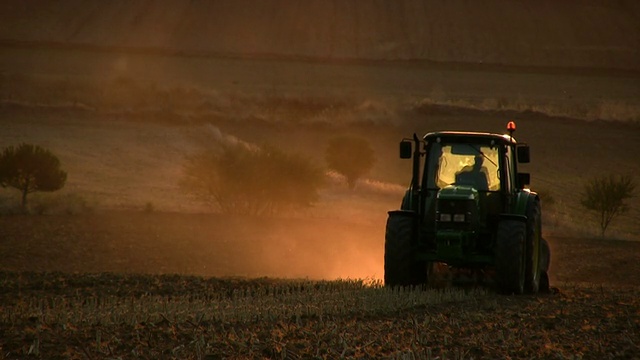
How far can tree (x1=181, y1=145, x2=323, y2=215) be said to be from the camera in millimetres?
36969

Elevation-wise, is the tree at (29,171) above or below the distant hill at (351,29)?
below

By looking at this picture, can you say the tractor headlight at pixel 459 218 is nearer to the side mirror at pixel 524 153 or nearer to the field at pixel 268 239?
the field at pixel 268 239

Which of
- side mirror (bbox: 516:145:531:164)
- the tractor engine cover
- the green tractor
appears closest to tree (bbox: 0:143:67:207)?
the green tractor

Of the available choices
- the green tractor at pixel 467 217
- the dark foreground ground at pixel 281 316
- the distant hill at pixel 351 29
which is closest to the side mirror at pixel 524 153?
the green tractor at pixel 467 217

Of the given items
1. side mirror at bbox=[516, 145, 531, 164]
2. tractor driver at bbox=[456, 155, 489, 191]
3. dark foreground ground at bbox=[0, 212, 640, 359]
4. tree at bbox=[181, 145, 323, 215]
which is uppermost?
Answer: tree at bbox=[181, 145, 323, 215]

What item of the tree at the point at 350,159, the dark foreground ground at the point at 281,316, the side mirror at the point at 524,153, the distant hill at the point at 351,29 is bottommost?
the dark foreground ground at the point at 281,316

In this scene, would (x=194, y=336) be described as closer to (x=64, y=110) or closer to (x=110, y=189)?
(x=110, y=189)

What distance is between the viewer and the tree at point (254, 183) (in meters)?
37.0

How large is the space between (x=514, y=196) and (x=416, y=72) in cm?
8561

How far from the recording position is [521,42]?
113 metres

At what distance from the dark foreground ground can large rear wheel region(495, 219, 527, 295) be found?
33 centimetres

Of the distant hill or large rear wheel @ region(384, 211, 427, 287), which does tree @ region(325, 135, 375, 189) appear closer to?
large rear wheel @ region(384, 211, 427, 287)

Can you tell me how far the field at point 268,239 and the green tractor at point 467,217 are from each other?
570 millimetres

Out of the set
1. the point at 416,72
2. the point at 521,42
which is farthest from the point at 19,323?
the point at 521,42
